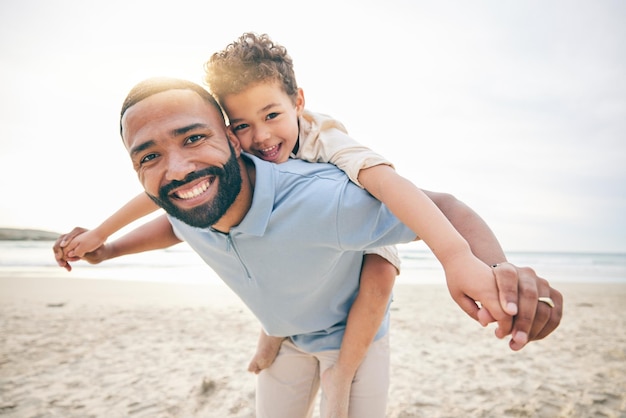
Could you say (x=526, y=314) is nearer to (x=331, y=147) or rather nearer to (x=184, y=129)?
(x=331, y=147)

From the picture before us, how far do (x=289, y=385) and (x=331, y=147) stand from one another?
139cm

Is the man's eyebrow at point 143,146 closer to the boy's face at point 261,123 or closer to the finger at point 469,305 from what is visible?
the boy's face at point 261,123

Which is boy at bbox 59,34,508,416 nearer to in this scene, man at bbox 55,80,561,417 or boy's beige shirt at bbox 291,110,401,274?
boy's beige shirt at bbox 291,110,401,274

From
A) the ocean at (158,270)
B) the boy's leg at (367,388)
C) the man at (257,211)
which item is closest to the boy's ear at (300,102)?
the man at (257,211)

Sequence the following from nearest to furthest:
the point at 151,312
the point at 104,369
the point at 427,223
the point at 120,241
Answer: the point at 427,223 < the point at 120,241 < the point at 104,369 < the point at 151,312

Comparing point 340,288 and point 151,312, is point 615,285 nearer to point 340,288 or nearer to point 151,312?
point 151,312

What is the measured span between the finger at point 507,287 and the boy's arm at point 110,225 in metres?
1.88

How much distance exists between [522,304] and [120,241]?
2258 millimetres

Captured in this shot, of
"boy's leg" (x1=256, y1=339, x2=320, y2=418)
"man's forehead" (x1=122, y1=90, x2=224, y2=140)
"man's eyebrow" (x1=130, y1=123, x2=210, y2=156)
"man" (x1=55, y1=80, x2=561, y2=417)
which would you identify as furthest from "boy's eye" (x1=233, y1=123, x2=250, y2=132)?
"boy's leg" (x1=256, y1=339, x2=320, y2=418)

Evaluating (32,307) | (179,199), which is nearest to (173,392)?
(179,199)

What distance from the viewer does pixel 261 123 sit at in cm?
232

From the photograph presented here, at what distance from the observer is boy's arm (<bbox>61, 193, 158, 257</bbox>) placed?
7.53 ft

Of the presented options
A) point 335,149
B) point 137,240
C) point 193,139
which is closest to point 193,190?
point 193,139

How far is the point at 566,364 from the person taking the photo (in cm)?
504
